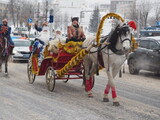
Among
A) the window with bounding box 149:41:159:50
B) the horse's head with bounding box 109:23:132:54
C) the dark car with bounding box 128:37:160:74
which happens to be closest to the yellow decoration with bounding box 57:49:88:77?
the horse's head with bounding box 109:23:132:54

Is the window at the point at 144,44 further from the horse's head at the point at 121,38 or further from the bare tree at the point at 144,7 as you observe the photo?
the bare tree at the point at 144,7

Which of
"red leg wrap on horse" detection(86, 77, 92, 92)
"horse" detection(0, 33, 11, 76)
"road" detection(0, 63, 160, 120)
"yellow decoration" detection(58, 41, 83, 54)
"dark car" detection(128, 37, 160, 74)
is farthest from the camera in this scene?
A: "dark car" detection(128, 37, 160, 74)

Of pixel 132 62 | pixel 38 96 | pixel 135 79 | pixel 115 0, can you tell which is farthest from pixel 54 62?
pixel 115 0

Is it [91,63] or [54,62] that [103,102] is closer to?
[91,63]

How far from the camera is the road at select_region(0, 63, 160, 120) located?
738 cm

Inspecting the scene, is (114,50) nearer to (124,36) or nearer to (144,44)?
(124,36)

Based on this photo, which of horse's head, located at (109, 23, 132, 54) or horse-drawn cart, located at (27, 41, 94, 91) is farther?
horse-drawn cart, located at (27, 41, 94, 91)

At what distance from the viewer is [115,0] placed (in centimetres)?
17325

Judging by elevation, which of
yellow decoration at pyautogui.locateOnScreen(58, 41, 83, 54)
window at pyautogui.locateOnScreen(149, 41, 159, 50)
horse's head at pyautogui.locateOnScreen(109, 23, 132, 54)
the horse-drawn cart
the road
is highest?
horse's head at pyautogui.locateOnScreen(109, 23, 132, 54)

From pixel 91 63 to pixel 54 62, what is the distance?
45.2 inches

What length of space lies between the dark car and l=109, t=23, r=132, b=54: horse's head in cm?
649

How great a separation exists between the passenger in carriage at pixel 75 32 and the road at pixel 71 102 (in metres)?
1.59

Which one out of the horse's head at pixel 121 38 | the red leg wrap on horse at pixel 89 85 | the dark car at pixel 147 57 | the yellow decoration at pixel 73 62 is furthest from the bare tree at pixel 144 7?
the horse's head at pixel 121 38

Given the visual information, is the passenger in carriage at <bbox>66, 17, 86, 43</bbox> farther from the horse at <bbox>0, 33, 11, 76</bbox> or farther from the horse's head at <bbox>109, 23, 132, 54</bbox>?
the horse at <bbox>0, 33, 11, 76</bbox>
